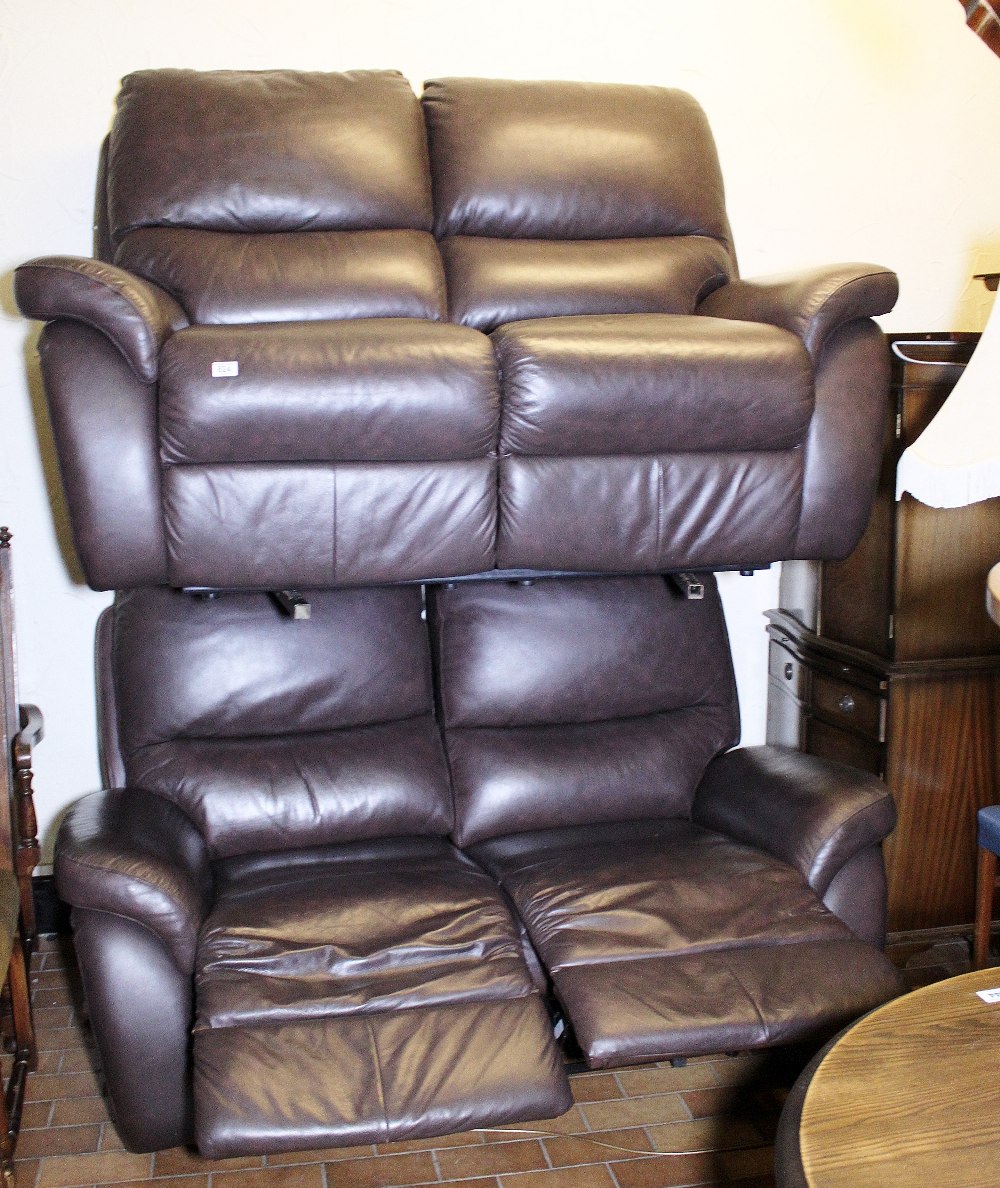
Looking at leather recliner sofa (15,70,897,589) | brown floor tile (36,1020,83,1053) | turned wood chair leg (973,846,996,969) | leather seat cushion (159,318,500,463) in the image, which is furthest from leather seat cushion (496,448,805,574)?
brown floor tile (36,1020,83,1053)

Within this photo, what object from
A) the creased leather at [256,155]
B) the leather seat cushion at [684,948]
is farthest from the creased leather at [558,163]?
the leather seat cushion at [684,948]

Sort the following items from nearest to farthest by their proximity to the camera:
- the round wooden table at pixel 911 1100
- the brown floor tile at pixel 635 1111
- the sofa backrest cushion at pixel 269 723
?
the round wooden table at pixel 911 1100, the brown floor tile at pixel 635 1111, the sofa backrest cushion at pixel 269 723

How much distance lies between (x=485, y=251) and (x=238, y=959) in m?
1.42

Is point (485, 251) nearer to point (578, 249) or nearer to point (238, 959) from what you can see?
point (578, 249)

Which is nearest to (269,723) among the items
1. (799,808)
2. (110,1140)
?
(110,1140)

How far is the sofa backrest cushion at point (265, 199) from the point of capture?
2.30 metres

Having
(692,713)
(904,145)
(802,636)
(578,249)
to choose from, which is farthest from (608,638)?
(904,145)

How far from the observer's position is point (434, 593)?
251cm

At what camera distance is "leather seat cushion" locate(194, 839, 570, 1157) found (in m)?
1.69

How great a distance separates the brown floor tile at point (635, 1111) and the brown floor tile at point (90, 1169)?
0.73 m

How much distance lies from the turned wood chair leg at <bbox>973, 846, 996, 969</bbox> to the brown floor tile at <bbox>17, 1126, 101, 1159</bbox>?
1557 mm

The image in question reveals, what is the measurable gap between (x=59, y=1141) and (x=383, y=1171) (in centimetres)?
54

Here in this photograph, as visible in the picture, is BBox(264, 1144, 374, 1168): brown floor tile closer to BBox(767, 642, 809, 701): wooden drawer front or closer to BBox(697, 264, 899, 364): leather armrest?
BBox(767, 642, 809, 701): wooden drawer front

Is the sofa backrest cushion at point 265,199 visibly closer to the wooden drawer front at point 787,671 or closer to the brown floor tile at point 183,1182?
the wooden drawer front at point 787,671
